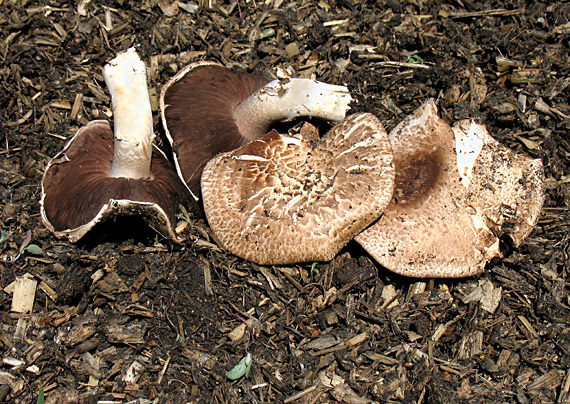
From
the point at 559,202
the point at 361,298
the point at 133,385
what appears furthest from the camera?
the point at 559,202

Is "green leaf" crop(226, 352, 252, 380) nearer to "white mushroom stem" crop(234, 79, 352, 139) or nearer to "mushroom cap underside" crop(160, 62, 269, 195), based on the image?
"mushroom cap underside" crop(160, 62, 269, 195)

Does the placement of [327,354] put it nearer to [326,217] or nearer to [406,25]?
[326,217]

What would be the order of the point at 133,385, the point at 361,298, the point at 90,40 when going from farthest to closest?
the point at 90,40 → the point at 361,298 → the point at 133,385

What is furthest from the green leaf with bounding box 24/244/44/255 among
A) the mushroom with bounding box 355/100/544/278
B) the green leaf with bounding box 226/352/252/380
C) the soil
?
the mushroom with bounding box 355/100/544/278

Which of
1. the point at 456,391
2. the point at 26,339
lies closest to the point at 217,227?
the point at 26,339

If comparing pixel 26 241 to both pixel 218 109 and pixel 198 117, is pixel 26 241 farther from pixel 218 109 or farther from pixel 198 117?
pixel 218 109

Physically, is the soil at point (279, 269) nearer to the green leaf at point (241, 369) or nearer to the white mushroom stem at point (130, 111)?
the green leaf at point (241, 369)
